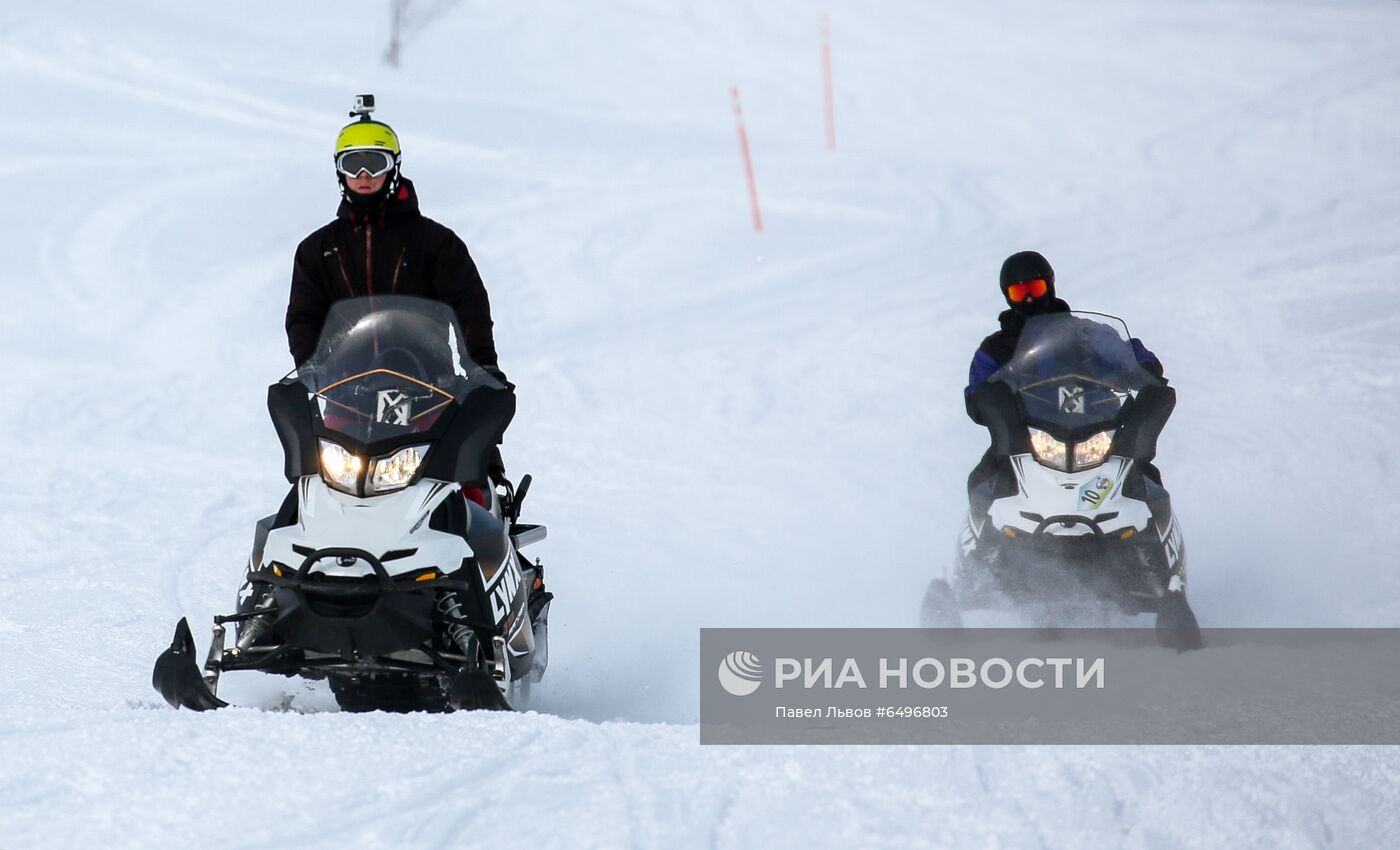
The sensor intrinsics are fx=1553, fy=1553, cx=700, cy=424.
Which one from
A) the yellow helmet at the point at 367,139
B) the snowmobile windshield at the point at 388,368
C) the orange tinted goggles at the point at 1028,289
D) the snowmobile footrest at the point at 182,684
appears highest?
the orange tinted goggles at the point at 1028,289

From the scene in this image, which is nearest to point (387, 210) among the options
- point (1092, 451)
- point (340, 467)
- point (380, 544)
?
point (340, 467)

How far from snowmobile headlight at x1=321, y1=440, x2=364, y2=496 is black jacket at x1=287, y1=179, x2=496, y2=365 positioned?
0.71 metres

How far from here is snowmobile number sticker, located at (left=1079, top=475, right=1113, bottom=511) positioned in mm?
5598

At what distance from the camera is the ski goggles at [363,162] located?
16.2 feet

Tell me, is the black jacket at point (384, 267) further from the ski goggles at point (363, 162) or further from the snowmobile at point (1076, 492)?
the snowmobile at point (1076, 492)

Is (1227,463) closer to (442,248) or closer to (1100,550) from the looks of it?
(1100,550)

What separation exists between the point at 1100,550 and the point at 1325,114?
14.8 metres

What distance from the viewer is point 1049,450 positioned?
5.73m

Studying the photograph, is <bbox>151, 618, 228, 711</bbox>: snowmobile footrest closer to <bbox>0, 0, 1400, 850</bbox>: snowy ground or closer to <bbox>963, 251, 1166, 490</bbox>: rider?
<bbox>0, 0, 1400, 850</bbox>: snowy ground

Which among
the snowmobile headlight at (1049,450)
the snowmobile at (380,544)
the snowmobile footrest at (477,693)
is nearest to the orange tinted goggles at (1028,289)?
the snowmobile headlight at (1049,450)

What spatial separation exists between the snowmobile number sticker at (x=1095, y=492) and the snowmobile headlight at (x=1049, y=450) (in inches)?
4.0

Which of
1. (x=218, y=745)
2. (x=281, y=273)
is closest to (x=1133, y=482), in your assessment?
(x=218, y=745)

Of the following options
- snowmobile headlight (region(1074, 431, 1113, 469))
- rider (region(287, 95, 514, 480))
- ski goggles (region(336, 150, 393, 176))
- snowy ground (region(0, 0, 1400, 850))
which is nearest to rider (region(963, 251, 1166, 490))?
snowmobile headlight (region(1074, 431, 1113, 469))

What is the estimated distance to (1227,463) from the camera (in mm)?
8859
